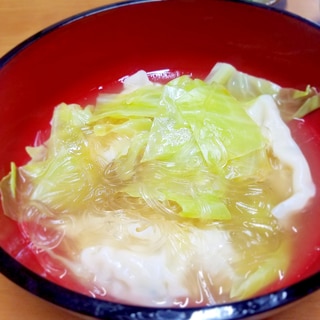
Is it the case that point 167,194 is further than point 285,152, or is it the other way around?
point 285,152

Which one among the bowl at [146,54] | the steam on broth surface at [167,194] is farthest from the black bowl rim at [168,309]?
the bowl at [146,54]

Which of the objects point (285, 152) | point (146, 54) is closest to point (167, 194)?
point (285, 152)

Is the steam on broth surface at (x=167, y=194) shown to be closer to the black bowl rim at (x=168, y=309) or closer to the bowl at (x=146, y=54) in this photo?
the bowl at (x=146, y=54)

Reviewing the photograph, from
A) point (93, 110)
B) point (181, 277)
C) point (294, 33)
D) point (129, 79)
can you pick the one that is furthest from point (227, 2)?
point (181, 277)

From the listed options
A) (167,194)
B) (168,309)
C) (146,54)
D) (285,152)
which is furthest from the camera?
(146,54)

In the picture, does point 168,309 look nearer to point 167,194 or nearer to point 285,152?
point 167,194

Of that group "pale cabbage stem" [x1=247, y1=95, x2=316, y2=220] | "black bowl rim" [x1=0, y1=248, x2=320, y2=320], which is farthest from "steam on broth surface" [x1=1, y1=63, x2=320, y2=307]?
"black bowl rim" [x1=0, y1=248, x2=320, y2=320]
